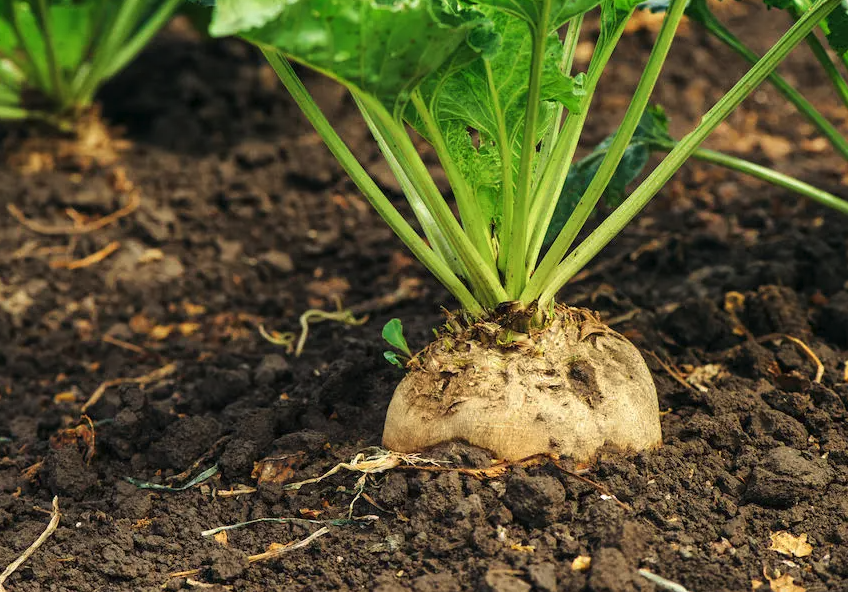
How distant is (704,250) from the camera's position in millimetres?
3309

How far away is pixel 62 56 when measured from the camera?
4.53 m

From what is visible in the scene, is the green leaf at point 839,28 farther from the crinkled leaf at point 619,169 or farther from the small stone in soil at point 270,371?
the small stone in soil at point 270,371

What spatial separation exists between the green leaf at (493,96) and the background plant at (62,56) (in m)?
2.82

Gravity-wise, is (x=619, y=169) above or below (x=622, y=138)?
below

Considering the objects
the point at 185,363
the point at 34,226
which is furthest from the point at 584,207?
the point at 34,226

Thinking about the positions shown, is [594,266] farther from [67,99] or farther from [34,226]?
[67,99]

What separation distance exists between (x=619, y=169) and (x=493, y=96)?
0.70 meters

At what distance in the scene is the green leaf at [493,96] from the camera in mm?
1916

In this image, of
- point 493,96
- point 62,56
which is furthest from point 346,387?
point 62,56

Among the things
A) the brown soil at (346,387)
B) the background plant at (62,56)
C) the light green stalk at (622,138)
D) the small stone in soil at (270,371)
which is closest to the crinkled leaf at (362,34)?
the light green stalk at (622,138)

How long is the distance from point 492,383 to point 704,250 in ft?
5.13

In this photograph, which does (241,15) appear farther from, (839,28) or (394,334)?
(839,28)

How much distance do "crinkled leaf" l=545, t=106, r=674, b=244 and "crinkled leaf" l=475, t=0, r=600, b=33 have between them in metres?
0.68

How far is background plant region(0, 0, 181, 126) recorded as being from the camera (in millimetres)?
4367
